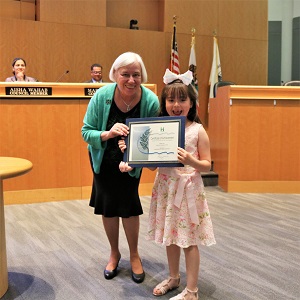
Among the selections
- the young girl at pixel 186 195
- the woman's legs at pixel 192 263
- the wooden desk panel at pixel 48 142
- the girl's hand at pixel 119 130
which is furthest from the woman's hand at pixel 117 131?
the wooden desk panel at pixel 48 142

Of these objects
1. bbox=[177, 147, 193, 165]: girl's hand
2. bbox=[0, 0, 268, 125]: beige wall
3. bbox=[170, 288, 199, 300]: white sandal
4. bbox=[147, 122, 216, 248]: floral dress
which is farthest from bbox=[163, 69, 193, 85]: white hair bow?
bbox=[0, 0, 268, 125]: beige wall

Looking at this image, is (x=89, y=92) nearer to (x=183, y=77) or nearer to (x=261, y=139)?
(x=261, y=139)

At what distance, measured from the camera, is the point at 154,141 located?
2129mm

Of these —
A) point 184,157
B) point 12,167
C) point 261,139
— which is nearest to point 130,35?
point 261,139

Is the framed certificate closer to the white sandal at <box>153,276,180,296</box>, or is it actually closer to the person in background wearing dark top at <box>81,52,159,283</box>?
the person in background wearing dark top at <box>81,52,159,283</box>

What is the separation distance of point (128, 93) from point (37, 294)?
122 cm

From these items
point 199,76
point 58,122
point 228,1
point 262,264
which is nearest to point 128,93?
point 262,264

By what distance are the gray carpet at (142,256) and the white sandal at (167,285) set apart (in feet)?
0.09

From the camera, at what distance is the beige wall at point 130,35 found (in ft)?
23.8

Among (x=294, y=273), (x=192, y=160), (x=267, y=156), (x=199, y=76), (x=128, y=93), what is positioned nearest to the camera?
(x=192, y=160)

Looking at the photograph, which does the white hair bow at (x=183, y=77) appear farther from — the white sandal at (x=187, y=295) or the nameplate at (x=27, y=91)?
the nameplate at (x=27, y=91)

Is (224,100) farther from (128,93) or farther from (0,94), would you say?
(128,93)

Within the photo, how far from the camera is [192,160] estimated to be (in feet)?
6.68

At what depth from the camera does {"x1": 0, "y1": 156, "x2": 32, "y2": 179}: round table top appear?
6.78ft
